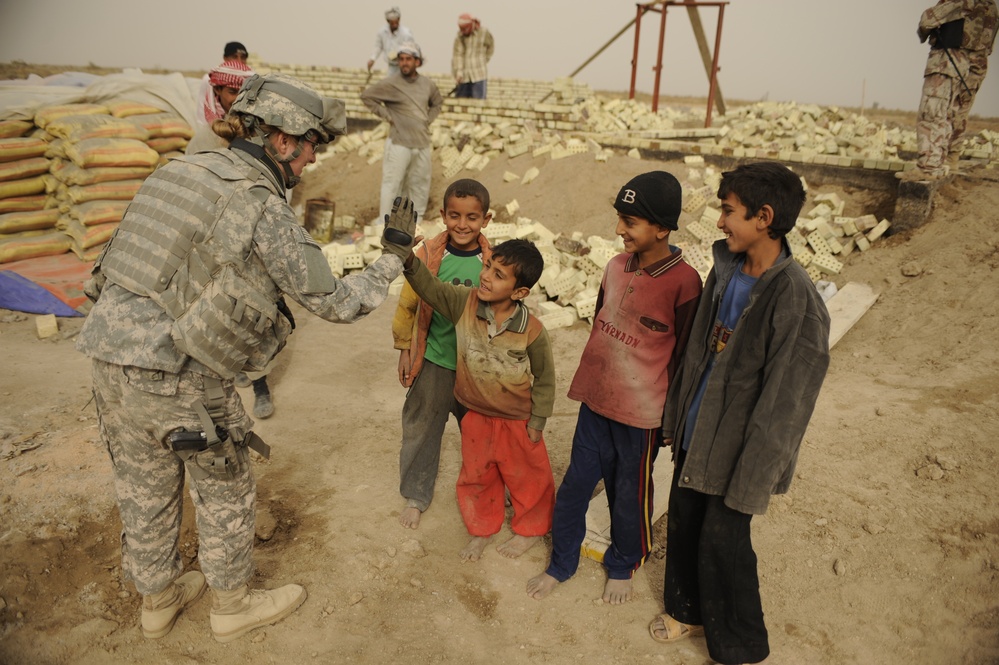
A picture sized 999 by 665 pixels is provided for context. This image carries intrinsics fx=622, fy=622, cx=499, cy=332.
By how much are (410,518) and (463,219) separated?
5.28 feet

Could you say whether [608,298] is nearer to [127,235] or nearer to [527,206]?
[127,235]

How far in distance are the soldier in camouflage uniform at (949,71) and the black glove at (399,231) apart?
21.3ft

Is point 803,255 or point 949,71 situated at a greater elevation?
point 949,71

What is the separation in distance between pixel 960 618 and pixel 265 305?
327 centimetres

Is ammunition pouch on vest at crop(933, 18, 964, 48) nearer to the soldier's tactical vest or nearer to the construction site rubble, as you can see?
the construction site rubble

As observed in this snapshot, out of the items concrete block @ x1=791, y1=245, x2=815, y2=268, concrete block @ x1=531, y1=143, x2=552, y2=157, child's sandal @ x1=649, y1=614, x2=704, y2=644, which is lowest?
child's sandal @ x1=649, y1=614, x2=704, y2=644

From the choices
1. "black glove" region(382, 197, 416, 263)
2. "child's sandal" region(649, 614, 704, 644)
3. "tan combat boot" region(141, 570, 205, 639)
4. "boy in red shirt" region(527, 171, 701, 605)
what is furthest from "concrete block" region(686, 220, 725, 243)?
"tan combat boot" region(141, 570, 205, 639)

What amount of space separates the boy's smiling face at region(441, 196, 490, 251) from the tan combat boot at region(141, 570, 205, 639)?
1.94 meters

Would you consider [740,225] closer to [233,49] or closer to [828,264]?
[828,264]

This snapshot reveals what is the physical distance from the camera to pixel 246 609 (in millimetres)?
2617

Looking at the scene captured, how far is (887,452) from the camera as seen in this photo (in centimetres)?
392

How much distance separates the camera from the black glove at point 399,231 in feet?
7.84

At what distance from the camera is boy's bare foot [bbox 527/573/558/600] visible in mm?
2896

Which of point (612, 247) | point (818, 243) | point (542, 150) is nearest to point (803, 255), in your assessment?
point (818, 243)
